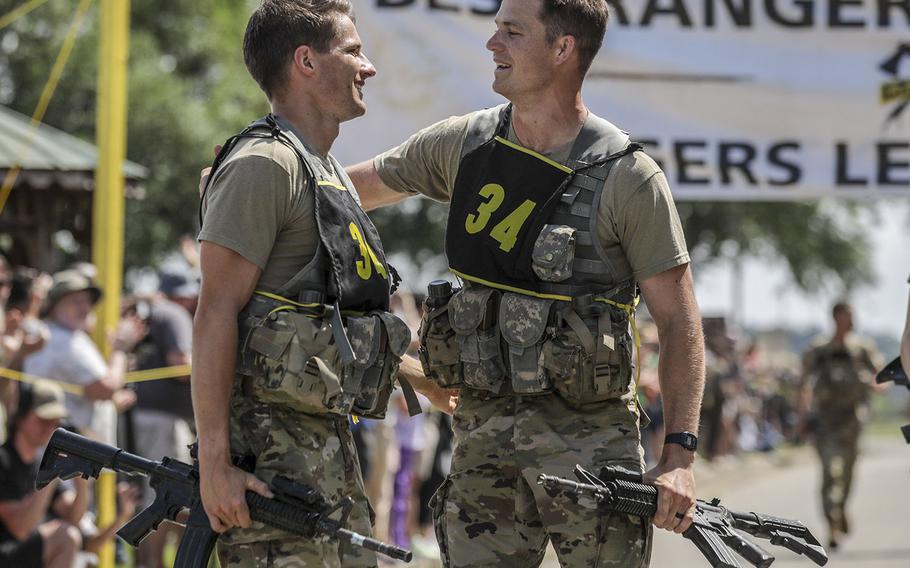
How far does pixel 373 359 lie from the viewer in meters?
4.04

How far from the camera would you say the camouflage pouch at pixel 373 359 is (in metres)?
3.99

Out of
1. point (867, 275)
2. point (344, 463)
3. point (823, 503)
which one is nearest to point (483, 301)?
point (344, 463)

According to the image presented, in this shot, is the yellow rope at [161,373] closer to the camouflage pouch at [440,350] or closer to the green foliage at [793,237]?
the camouflage pouch at [440,350]

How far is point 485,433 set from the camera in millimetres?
4344

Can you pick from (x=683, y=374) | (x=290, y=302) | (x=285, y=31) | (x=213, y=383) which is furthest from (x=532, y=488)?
(x=285, y=31)

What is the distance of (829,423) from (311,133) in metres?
10.2

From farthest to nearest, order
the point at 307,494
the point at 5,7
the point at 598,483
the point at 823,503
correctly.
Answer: the point at 5,7
the point at 823,503
the point at 598,483
the point at 307,494

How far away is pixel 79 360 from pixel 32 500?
1.45m

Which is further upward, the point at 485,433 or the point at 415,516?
the point at 485,433

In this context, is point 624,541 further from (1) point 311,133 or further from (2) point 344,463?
(1) point 311,133

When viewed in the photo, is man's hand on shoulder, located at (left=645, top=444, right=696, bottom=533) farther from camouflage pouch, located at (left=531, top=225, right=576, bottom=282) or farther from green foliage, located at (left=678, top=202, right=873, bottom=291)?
green foliage, located at (left=678, top=202, right=873, bottom=291)

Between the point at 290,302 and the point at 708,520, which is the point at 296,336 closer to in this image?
the point at 290,302

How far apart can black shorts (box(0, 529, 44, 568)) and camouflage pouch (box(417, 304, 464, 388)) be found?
3.20 meters

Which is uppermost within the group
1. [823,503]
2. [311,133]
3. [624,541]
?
[311,133]
